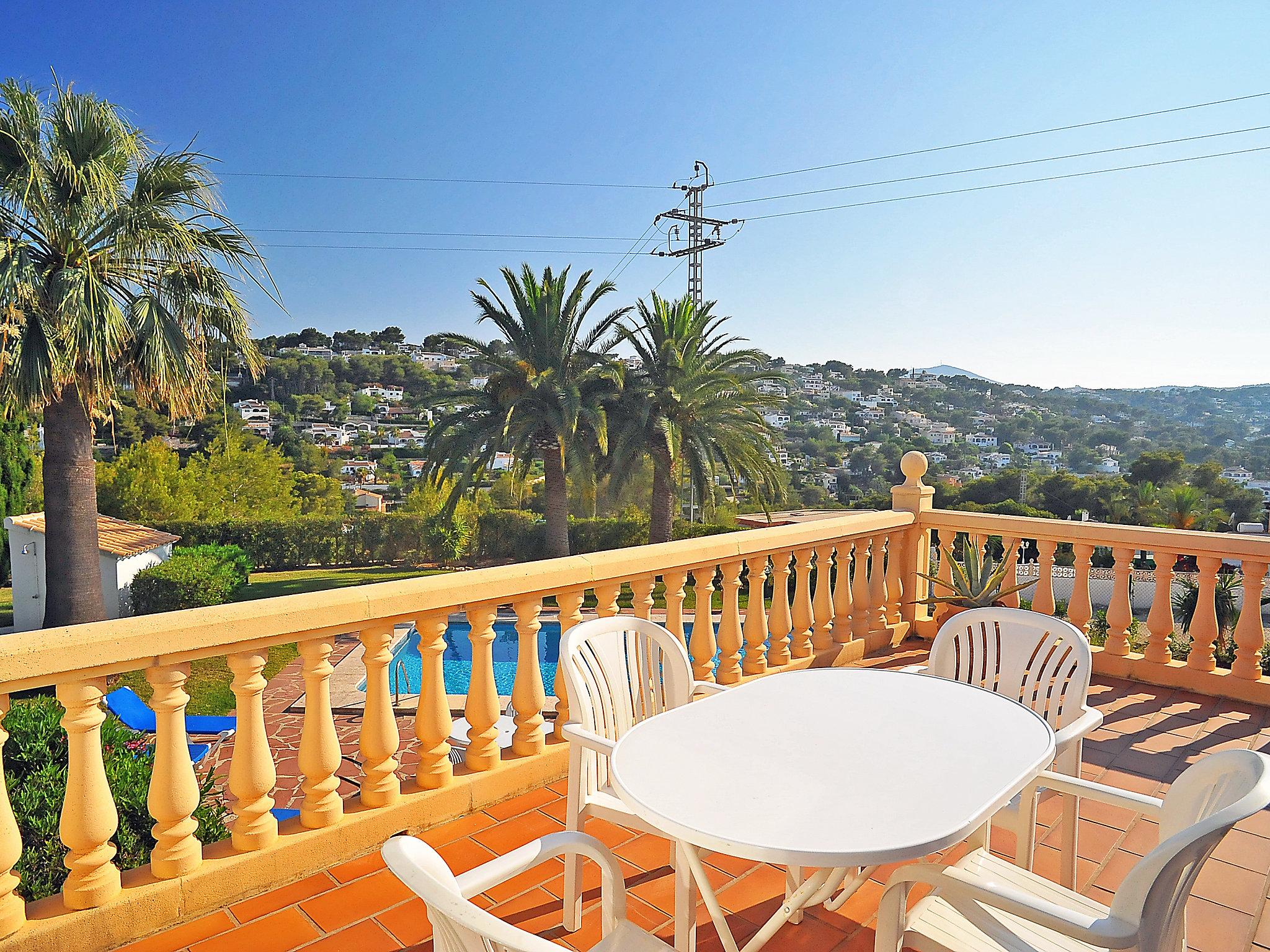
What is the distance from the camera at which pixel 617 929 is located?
1404 millimetres

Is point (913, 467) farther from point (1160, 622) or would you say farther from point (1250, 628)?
point (1250, 628)

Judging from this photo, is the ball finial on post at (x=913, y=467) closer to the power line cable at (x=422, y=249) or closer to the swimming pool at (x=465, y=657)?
the swimming pool at (x=465, y=657)

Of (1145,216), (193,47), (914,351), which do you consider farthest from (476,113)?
(1145,216)

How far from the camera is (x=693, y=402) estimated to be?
16.4 meters

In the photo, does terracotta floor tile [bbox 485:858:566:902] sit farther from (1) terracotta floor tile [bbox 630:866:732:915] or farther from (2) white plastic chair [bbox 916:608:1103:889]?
(2) white plastic chair [bbox 916:608:1103:889]

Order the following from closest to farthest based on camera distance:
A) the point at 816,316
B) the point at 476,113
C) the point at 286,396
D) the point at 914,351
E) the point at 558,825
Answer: the point at 558,825 → the point at 816,316 → the point at 286,396 → the point at 476,113 → the point at 914,351

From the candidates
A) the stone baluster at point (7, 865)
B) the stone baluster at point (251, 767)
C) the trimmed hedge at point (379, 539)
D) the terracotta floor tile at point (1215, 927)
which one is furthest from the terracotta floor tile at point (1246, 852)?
the trimmed hedge at point (379, 539)

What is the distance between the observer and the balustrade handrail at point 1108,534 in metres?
3.81

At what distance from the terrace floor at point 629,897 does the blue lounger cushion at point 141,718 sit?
6956mm

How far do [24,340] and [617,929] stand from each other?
14.1m

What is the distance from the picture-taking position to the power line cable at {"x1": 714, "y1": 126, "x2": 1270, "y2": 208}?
19.8 m

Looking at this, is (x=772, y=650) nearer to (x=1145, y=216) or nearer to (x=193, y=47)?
(x=1145, y=216)

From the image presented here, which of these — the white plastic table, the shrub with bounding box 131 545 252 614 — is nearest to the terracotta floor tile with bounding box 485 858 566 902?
the white plastic table

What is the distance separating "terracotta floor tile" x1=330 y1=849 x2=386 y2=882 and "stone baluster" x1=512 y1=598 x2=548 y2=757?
63cm
